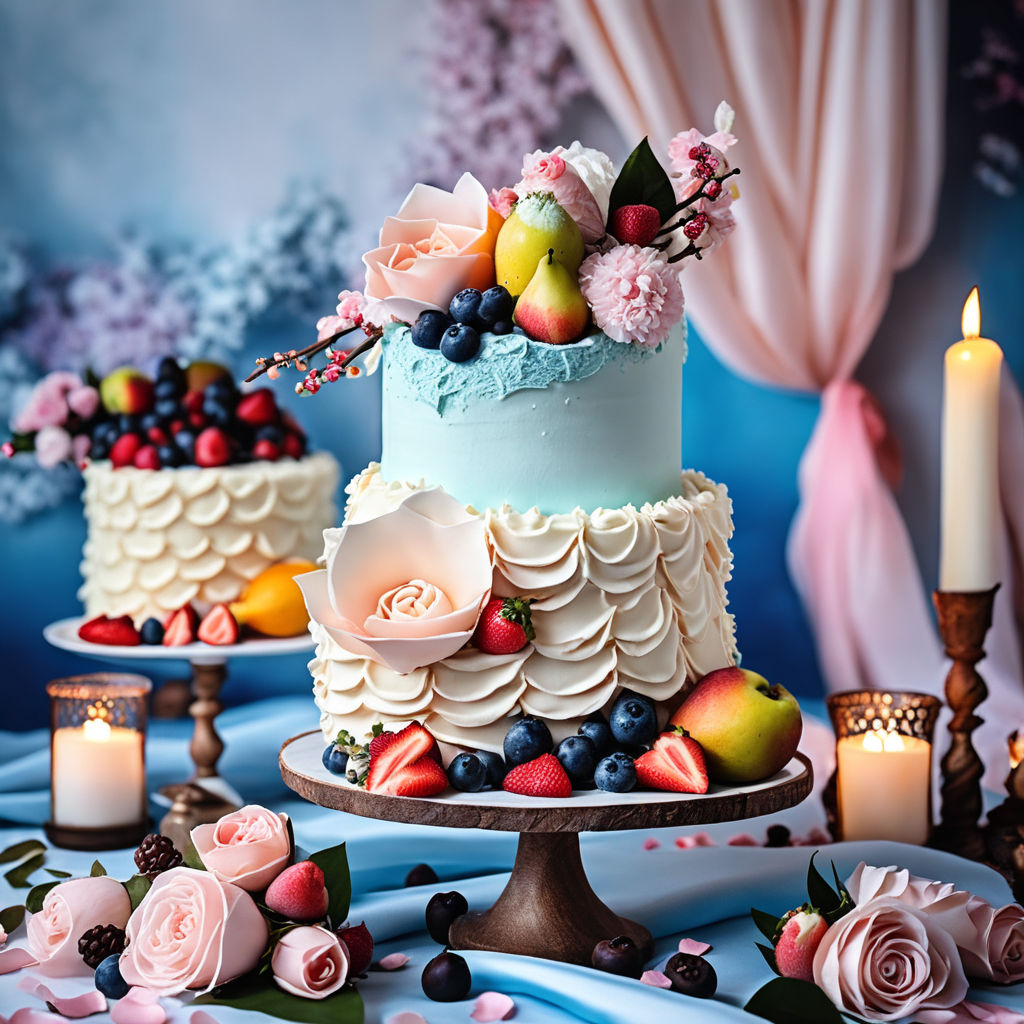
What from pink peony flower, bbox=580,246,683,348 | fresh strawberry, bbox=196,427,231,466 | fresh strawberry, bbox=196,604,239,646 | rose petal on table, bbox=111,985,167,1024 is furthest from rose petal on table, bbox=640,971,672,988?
fresh strawberry, bbox=196,427,231,466

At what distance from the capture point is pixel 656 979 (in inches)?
80.9

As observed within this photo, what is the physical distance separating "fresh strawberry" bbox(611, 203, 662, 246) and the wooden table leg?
0.97m

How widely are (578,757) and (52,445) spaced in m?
1.83

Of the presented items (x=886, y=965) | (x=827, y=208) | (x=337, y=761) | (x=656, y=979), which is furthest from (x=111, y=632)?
(x=827, y=208)

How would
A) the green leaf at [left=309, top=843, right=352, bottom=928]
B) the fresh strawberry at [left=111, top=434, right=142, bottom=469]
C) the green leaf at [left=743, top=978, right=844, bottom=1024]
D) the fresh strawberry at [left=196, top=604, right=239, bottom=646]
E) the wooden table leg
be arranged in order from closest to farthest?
the green leaf at [left=743, top=978, right=844, bottom=1024] → the green leaf at [left=309, top=843, right=352, bottom=928] → the wooden table leg → the fresh strawberry at [left=196, top=604, right=239, bottom=646] → the fresh strawberry at [left=111, top=434, right=142, bottom=469]

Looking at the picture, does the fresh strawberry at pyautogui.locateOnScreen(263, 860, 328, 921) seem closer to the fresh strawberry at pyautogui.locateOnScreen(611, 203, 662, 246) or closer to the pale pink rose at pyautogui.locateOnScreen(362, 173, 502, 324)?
the pale pink rose at pyautogui.locateOnScreen(362, 173, 502, 324)

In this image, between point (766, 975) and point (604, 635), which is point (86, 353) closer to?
point (604, 635)

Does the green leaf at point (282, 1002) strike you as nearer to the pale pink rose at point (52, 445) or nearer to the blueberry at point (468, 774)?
the blueberry at point (468, 774)

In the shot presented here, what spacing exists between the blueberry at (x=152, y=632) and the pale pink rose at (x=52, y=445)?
1.68ft

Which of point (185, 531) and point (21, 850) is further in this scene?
point (185, 531)

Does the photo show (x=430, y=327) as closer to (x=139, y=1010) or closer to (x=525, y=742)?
(x=525, y=742)

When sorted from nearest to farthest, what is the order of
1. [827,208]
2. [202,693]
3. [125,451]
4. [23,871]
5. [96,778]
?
[23,871] < [96,778] < [125,451] < [202,693] < [827,208]

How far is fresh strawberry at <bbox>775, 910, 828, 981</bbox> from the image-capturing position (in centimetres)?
197

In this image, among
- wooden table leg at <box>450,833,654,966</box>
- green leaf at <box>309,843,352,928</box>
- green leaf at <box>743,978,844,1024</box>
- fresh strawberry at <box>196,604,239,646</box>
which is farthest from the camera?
fresh strawberry at <box>196,604,239,646</box>
